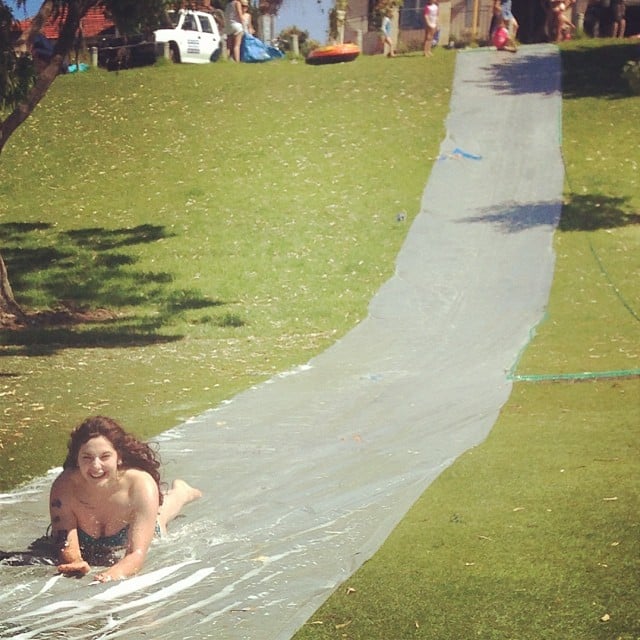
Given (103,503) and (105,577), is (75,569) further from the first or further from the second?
(103,503)

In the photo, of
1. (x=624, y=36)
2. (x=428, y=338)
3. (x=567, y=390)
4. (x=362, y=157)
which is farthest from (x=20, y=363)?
(x=624, y=36)

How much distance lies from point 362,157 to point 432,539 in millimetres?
13270

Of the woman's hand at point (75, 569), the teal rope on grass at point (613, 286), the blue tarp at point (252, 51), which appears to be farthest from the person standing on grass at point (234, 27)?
the woman's hand at point (75, 569)

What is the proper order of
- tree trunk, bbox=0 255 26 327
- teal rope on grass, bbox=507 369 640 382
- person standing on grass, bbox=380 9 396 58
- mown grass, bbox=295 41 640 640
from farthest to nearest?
person standing on grass, bbox=380 9 396 58, tree trunk, bbox=0 255 26 327, teal rope on grass, bbox=507 369 640 382, mown grass, bbox=295 41 640 640

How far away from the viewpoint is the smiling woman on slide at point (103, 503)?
4.18 metres

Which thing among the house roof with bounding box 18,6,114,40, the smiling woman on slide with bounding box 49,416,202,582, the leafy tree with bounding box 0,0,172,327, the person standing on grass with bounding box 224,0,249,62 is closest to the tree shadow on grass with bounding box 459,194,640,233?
the house roof with bounding box 18,6,114,40

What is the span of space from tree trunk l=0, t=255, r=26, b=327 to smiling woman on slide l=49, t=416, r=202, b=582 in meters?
7.09

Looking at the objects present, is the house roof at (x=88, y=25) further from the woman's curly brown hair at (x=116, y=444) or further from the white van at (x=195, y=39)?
the white van at (x=195, y=39)

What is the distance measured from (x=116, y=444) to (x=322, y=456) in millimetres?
1895

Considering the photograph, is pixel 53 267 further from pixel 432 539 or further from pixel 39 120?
pixel 432 539

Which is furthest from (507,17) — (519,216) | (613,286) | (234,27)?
(613,286)

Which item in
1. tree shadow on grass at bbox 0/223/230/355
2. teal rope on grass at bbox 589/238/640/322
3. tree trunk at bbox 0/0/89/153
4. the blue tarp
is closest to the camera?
tree trunk at bbox 0/0/89/153

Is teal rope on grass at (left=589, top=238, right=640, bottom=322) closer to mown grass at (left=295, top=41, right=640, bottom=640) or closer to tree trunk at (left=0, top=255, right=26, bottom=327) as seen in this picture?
mown grass at (left=295, top=41, right=640, bottom=640)

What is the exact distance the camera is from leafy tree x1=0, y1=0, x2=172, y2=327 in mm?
9445
